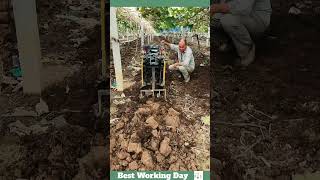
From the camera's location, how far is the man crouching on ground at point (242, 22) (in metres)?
3.00

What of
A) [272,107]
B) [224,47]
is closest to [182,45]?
[272,107]

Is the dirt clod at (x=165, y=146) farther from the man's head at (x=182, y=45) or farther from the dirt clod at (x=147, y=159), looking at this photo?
the man's head at (x=182, y=45)

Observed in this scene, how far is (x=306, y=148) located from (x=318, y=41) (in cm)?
84

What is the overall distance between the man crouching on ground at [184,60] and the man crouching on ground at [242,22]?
784mm

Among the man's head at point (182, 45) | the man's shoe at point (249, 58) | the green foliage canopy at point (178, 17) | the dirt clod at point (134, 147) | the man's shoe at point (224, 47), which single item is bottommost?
the dirt clod at point (134, 147)

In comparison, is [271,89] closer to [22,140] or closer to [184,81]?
[184,81]

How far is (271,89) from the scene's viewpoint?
3.01 m

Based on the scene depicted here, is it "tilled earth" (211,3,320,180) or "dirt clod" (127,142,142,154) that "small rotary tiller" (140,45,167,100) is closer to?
"dirt clod" (127,142,142,154)

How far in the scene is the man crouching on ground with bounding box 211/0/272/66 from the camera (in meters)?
3.00

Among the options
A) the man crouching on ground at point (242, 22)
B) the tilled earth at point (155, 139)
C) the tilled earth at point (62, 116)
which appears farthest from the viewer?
the man crouching on ground at point (242, 22)

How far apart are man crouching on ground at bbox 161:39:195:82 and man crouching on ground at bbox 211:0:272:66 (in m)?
0.78

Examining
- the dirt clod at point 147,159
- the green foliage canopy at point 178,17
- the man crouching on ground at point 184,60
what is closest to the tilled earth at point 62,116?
the dirt clod at point 147,159

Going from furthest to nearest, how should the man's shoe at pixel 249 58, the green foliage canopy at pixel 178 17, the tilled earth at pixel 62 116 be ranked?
the man's shoe at pixel 249 58
the tilled earth at pixel 62 116
the green foliage canopy at pixel 178 17

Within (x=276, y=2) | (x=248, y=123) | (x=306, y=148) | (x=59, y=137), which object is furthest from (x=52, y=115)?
(x=276, y=2)
